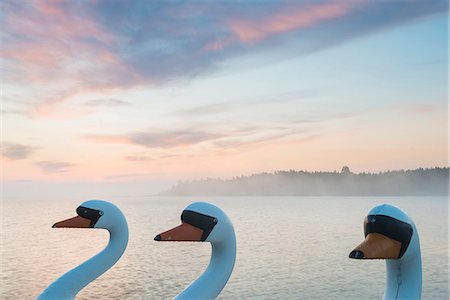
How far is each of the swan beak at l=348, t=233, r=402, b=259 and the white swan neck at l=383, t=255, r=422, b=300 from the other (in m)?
0.40

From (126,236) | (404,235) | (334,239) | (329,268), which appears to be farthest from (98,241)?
(404,235)

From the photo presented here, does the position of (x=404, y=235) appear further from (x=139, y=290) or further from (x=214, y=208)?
(x=139, y=290)

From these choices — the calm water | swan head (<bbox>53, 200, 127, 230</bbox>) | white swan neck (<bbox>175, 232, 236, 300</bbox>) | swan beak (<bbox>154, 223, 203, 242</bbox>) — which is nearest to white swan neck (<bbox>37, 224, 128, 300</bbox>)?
swan head (<bbox>53, 200, 127, 230</bbox>)

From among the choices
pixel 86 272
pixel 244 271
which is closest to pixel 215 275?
pixel 86 272

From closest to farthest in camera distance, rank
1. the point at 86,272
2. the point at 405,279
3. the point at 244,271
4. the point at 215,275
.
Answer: the point at 405,279 → the point at 215,275 → the point at 86,272 → the point at 244,271

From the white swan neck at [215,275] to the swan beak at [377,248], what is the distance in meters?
1.99

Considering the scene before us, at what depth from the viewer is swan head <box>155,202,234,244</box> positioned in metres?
7.10

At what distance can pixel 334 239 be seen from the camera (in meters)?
48.2

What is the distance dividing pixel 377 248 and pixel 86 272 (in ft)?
15.1

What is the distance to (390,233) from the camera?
20.1 feet

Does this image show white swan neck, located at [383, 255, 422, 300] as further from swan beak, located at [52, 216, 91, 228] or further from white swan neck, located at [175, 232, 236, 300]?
swan beak, located at [52, 216, 91, 228]

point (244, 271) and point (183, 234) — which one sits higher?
point (183, 234)

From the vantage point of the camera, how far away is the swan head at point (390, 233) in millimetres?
6039

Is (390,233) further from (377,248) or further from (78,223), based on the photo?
A: (78,223)
